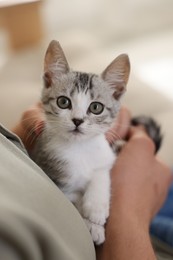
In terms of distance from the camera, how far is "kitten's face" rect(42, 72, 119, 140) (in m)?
0.97

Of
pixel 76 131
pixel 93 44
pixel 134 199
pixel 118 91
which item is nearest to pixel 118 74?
pixel 118 91

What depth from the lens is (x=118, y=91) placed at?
1.06 meters

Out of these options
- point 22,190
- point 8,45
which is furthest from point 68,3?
point 22,190

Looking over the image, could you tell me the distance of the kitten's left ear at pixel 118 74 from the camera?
0.97 metres

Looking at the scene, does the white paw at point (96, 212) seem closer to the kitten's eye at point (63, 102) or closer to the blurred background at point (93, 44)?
the kitten's eye at point (63, 102)

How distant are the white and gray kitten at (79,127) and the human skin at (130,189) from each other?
0.03 meters

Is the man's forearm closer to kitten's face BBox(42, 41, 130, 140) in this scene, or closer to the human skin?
the human skin

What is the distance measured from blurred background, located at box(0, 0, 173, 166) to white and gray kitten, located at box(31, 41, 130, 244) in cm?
94

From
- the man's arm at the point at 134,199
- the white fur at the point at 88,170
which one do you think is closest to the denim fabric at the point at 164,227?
the man's arm at the point at 134,199

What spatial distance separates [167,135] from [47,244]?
63.1 inches

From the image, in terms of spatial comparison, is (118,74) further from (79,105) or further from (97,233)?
(97,233)

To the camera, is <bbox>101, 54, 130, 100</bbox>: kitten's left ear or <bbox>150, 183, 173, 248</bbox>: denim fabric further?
<bbox>150, 183, 173, 248</bbox>: denim fabric

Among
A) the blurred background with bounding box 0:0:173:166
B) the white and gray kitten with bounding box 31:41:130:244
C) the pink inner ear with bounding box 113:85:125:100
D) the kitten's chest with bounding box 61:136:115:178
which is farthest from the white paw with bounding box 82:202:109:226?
the blurred background with bounding box 0:0:173:166

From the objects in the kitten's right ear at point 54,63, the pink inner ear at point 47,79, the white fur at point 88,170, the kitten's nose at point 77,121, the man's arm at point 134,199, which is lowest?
the man's arm at point 134,199
